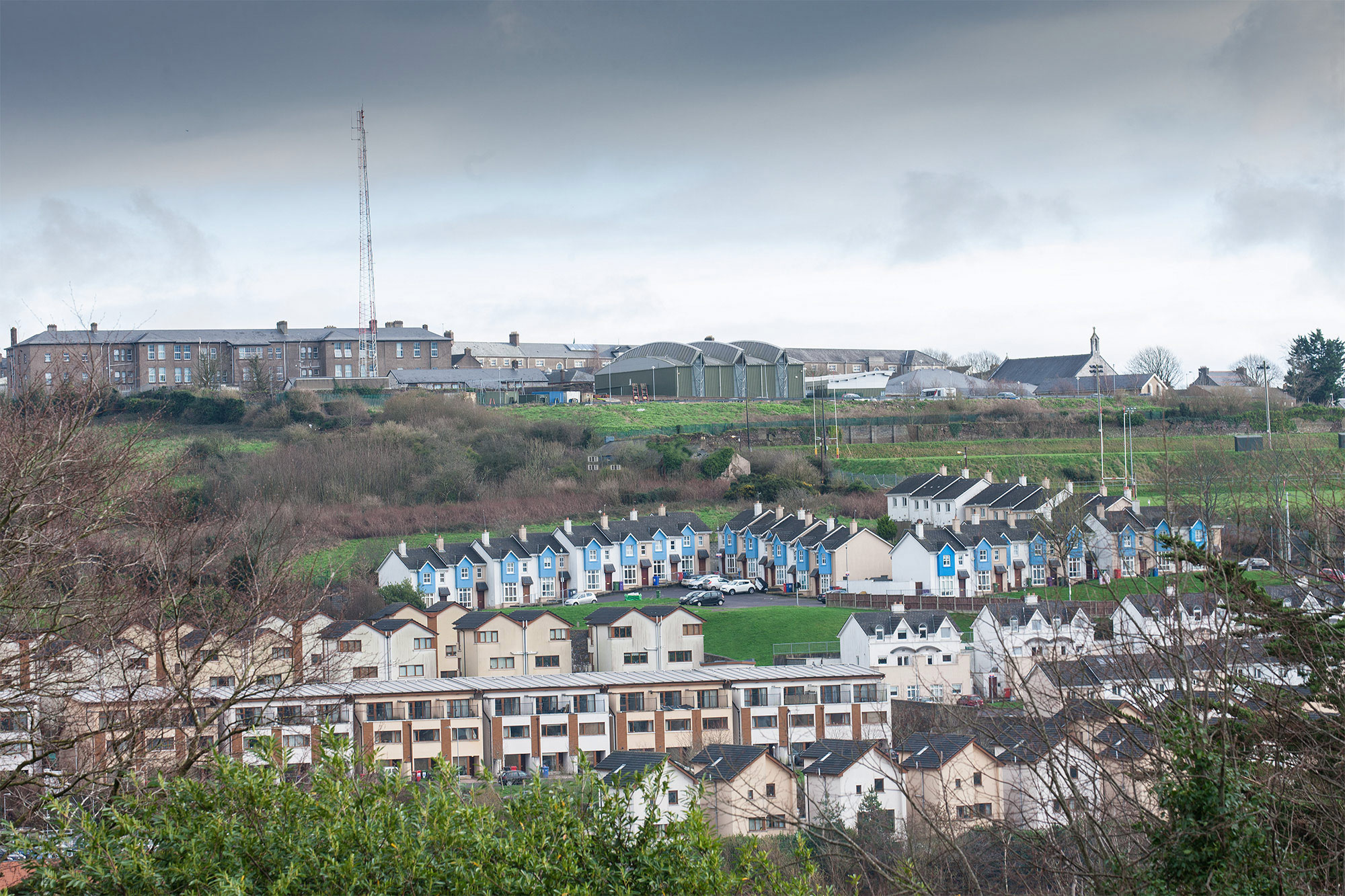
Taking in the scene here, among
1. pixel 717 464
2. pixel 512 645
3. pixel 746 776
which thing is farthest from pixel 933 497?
pixel 746 776

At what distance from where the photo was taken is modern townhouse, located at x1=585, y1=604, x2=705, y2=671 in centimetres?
2817

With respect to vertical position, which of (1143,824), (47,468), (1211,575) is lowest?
(1143,824)

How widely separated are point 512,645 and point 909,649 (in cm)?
907

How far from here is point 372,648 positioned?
90.2ft

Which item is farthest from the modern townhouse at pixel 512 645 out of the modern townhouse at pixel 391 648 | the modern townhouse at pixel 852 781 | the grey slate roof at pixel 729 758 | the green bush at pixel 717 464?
the green bush at pixel 717 464

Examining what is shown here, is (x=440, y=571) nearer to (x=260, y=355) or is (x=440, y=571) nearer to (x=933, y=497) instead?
(x=933, y=497)

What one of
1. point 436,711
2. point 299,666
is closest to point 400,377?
point 436,711

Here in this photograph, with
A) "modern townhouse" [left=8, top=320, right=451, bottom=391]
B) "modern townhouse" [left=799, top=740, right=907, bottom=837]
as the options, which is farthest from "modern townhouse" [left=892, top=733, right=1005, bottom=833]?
"modern townhouse" [left=8, top=320, right=451, bottom=391]

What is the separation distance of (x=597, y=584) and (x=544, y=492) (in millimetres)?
9108

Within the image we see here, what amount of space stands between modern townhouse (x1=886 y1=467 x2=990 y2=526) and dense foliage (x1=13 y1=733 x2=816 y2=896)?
34.2m

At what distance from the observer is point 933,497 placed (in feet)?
138

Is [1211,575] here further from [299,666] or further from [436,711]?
[436,711]

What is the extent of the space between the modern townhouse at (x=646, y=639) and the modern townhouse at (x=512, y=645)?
806 millimetres

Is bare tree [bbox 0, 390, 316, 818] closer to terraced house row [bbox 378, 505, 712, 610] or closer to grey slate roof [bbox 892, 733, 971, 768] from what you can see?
grey slate roof [bbox 892, 733, 971, 768]
